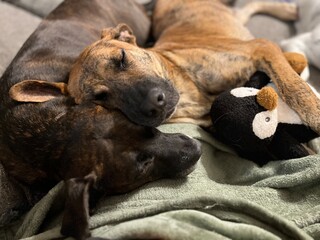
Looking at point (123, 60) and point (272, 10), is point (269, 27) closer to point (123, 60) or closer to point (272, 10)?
point (272, 10)

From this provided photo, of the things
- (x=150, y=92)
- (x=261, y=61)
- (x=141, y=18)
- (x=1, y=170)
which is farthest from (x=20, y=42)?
(x=261, y=61)

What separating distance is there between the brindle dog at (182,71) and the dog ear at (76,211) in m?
→ 0.39

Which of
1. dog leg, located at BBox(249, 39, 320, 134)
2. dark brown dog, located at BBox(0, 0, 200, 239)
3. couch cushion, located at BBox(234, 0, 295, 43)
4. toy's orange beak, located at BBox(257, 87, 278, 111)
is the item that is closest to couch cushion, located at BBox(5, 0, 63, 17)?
dark brown dog, located at BBox(0, 0, 200, 239)

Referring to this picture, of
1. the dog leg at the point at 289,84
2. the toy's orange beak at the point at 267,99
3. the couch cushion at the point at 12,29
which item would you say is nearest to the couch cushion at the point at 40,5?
the couch cushion at the point at 12,29

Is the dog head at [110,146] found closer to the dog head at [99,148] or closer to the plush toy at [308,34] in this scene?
the dog head at [99,148]

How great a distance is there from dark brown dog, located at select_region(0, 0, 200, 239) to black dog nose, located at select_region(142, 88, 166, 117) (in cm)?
8

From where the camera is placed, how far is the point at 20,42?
2.91 metres

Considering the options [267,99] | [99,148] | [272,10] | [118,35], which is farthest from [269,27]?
[99,148]

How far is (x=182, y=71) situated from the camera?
96.7 inches

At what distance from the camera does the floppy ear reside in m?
2.08

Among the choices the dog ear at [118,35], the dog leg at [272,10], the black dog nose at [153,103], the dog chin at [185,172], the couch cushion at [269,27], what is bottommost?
the couch cushion at [269,27]

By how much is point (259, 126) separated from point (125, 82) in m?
0.64

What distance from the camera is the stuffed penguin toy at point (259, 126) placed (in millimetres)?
1943

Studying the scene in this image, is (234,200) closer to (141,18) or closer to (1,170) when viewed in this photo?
(1,170)
